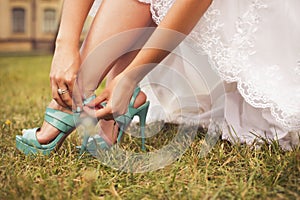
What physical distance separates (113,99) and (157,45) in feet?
0.64

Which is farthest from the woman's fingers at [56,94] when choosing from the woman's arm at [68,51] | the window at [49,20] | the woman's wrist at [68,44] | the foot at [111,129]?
the window at [49,20]

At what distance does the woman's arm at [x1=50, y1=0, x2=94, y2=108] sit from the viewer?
143 cm

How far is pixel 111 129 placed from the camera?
164cm

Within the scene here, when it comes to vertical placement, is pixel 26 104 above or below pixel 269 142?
below

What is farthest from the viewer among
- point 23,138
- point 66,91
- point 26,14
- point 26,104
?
point 26,14

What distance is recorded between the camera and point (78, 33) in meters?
1.52

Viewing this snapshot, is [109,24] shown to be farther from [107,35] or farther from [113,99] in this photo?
[113,99]

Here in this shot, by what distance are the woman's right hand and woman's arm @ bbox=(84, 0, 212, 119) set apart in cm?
7

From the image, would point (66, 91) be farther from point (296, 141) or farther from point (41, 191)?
point (296, 141)

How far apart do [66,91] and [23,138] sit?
24 centimetres

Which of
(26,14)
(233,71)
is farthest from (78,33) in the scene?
(26,14)

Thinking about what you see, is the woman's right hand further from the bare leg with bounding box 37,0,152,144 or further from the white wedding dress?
the white wedding dress

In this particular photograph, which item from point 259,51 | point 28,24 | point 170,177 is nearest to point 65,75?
point 170,177

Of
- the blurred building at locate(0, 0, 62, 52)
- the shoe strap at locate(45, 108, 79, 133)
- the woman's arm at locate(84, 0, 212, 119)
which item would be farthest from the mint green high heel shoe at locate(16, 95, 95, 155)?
the blurred building at locate(0, 0, 62, 52)
